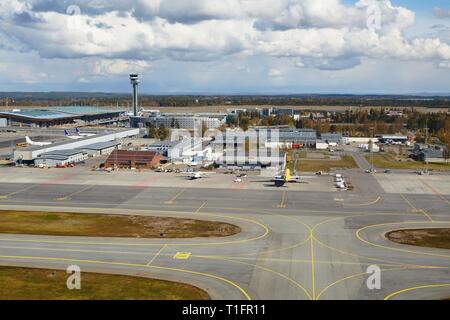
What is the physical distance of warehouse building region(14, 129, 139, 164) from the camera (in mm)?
101125

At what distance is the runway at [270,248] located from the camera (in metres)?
36.8

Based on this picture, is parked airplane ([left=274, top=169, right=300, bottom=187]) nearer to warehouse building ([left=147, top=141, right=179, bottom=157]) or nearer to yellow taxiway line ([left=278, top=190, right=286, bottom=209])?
yellow taxiway line ([left=278, top=190, right=286, bottom=209])

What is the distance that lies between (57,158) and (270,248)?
68.1m

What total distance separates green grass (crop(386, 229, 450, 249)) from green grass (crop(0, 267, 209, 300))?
24.6 m

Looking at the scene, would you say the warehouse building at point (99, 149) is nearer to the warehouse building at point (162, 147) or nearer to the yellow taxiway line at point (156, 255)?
the warehouse building at point (162, 147)

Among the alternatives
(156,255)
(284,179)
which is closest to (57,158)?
(284,179)

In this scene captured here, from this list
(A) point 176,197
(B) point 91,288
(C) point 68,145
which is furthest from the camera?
(C) point 68,145

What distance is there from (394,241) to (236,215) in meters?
19.4

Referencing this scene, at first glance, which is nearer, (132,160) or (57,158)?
(57,158)

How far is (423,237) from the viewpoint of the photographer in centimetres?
5034

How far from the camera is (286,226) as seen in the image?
177ft

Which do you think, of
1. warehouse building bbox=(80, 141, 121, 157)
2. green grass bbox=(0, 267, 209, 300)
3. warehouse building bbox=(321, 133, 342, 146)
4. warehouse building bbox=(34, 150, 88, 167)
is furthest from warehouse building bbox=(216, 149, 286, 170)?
green grass bbox=(0, 267, 209, 300)

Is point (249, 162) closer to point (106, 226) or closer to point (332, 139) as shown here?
point (106, 226)

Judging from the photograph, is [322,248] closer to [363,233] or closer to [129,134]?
[363,233]
